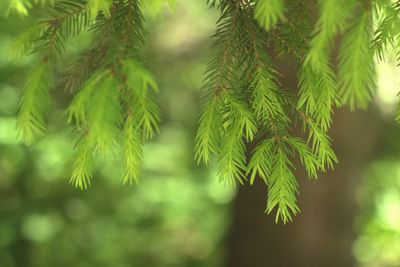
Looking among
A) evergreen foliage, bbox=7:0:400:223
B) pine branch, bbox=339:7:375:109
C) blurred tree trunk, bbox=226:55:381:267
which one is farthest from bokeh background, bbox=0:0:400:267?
pine branch, bbox=339:7:375:109

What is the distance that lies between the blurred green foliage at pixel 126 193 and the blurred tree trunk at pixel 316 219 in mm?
1352

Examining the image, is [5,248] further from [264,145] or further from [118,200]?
[264,145]

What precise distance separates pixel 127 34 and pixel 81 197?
14.7ft

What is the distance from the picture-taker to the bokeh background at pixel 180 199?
4.44 m

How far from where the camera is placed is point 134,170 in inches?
57.0

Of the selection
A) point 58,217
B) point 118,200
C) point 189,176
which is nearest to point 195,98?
point 189,176

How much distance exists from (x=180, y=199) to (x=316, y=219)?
222 centimetres

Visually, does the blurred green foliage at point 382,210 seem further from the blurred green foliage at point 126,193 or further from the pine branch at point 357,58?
the pine branch at point 357,58

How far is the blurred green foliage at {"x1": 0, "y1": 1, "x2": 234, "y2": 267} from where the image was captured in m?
5.17

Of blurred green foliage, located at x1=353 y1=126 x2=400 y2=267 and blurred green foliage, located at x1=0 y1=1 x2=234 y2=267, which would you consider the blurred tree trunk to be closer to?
blurred green foliage, located at x1=0 y1=1 x2=234 y2=267

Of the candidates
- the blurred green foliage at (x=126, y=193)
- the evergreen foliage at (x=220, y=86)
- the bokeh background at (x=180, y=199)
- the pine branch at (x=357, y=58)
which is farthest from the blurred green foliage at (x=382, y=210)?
the pine branch at (x=357, y=58)

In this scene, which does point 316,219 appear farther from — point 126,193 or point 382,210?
point 126,193

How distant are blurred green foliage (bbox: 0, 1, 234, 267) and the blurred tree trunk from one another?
1.35 metres

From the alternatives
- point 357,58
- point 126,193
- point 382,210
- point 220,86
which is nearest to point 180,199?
point 126,193
